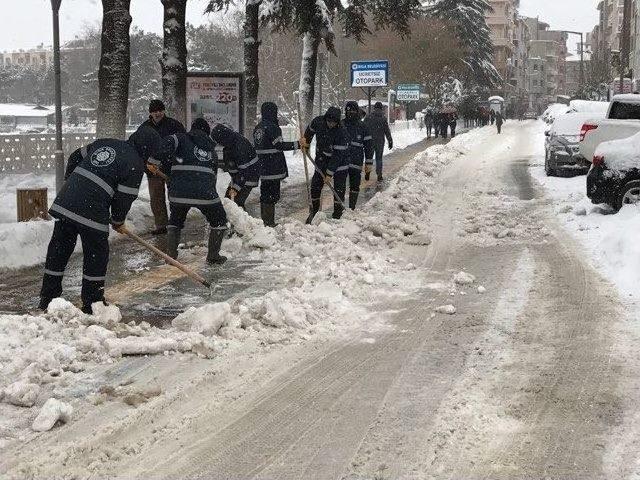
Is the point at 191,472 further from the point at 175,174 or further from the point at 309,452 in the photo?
the point at 175,174

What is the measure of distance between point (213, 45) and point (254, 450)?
66.2 metres

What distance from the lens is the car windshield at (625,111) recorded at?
1541cm

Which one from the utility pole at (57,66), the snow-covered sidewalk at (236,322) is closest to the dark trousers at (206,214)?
the snow-covered sidewalk at (236,322)

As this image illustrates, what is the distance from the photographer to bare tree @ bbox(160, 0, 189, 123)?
49.4 ft

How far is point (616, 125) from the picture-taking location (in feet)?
45.3

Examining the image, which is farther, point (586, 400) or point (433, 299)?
point (433, 299)

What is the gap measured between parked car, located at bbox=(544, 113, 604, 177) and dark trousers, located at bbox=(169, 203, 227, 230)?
502 inches

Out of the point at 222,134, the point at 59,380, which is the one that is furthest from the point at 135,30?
the point at 59,380

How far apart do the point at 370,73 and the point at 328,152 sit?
56.7 ft

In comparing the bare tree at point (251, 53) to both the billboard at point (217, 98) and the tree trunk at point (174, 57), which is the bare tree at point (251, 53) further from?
the tree trunk at point (174, 57)

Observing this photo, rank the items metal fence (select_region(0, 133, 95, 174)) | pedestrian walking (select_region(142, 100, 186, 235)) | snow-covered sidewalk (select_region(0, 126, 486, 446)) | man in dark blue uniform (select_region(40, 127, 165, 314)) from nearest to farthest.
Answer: snow-covered sidewalk (select_region(0, 126, 486, 446))
man in dark blue uniform (select_region(40, 127, 165, 314))
pedestrian walking (select_region(142, 100, 186, 235))
metal fence (select_region(0, 133, 95, 174))

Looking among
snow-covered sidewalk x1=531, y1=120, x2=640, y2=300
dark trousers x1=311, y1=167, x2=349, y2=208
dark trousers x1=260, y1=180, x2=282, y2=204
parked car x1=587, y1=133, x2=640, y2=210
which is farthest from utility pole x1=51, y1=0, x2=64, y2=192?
parked car x1=587, y1=133, x2=640, y2=210

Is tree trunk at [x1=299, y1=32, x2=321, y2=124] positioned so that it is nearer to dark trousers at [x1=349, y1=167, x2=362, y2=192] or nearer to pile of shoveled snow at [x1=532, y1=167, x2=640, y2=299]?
pile of shoveled snow at [x1=532, y1=167, x2=640, y2=299]

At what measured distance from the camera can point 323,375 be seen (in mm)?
5160
